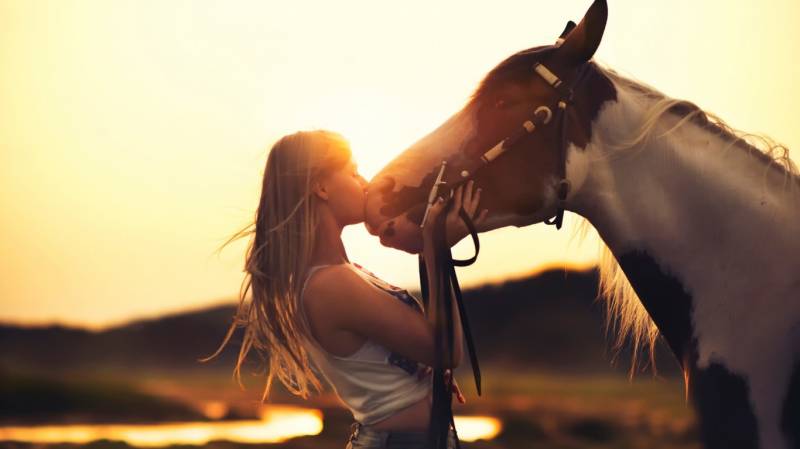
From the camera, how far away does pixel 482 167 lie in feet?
9.20

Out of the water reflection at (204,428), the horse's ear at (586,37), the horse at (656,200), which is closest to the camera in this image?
the horse at (656,200)

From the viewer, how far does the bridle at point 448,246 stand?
2637 millimetres

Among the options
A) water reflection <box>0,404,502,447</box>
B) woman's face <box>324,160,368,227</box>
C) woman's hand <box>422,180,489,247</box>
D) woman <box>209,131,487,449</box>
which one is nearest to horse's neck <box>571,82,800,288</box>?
woman's hand <box>422,180,489,247</box>

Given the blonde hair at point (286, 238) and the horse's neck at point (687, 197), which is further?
the blonde hair at point (286, 238)

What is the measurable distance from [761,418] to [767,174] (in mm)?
760

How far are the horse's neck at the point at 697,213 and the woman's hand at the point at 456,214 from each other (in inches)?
13.6

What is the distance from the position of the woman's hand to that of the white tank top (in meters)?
0.27

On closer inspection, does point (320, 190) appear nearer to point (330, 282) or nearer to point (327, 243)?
point (327, 243)

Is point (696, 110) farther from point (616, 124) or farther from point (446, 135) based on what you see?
point (446, 135)

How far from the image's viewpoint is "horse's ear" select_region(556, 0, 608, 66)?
262 centimetres

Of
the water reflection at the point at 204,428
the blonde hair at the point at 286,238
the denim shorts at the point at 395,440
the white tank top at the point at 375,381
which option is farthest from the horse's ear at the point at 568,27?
the water reflection at the point at 204,428

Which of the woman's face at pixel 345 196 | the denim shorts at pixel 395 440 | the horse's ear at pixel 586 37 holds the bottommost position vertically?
the denim shorts at pixel 395 440

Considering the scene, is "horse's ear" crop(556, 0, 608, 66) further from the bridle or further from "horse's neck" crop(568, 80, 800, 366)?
"horse's neck" crop(568, 80, 800, 366)

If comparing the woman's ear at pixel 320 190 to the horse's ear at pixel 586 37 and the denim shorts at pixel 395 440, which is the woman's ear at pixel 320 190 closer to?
the denim shorts at pixel 395 440
